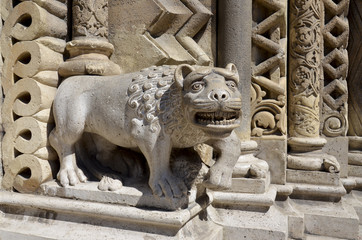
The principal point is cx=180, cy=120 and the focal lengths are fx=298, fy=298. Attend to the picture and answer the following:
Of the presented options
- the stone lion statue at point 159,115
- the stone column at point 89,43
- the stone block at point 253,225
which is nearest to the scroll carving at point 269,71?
the stone block at point 253,225

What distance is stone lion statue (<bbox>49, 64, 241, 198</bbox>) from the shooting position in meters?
1.31

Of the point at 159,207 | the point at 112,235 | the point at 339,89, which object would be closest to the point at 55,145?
the point at 112,235

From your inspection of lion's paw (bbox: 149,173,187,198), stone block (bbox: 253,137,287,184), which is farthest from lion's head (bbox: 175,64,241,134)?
stone block (bbox: 253,137,287,184)

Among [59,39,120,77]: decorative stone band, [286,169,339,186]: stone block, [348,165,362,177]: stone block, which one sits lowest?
[348,165,362,177]: stone block

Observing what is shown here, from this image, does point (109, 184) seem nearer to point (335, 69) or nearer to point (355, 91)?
point (335, 69)

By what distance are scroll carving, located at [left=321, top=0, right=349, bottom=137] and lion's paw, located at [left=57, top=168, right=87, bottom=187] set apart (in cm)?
199

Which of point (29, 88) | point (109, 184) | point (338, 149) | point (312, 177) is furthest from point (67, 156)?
point (338, 149)

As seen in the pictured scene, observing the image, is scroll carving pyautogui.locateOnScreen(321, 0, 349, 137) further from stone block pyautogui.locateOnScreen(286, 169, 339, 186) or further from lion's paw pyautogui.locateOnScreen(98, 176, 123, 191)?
lion's paw pyautogui.locateOnScreen(98, 176, 123, 191)

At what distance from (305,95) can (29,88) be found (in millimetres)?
1964

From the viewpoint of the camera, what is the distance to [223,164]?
142cm

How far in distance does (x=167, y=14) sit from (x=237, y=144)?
1.03 meters

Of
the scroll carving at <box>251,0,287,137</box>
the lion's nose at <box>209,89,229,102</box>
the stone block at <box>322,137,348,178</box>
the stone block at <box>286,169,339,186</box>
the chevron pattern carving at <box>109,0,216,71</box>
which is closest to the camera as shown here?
the lion's nose at <box>209,89,229,102</box>

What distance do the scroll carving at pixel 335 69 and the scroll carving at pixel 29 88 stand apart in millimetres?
2118

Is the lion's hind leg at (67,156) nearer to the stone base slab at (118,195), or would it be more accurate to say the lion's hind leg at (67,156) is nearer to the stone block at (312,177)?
the stone base slab at (118,195)
